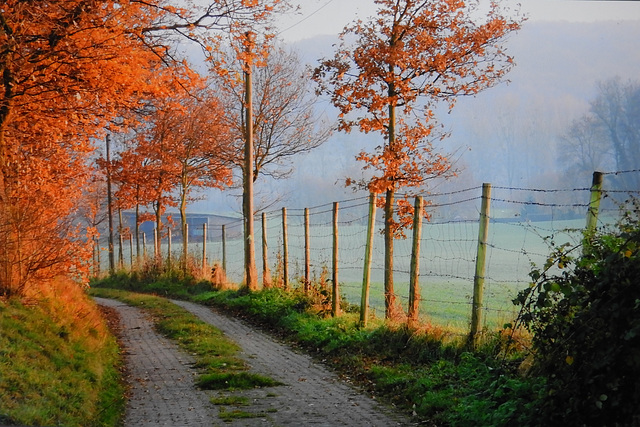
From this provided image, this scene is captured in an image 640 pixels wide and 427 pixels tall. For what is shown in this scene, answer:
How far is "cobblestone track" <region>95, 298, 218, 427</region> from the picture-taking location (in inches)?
297

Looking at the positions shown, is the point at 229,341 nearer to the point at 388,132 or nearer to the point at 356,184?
the point at 356,184

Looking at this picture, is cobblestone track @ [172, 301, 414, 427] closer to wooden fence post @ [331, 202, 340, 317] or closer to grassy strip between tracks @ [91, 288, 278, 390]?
grassy strip between tracks @ [91, 288, 278, 390]

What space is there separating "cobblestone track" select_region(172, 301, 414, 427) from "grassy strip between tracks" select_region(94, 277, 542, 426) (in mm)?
310

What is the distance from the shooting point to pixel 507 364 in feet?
24.3

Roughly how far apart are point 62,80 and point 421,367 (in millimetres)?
7537

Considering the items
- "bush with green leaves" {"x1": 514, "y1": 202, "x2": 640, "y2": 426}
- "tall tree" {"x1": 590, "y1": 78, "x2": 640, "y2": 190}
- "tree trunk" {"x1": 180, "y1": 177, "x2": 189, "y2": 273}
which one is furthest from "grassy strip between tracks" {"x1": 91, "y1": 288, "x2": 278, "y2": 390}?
"tall tree" {"x1": 590, "y1": 78, "x2": 640, "y2": 190}

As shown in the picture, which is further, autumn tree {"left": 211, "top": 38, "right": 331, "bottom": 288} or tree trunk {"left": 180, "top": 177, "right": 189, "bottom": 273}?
tree trunk {"left": 180, "top": 177, "right": 189, "bottom": 273}

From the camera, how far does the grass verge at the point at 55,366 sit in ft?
21.8

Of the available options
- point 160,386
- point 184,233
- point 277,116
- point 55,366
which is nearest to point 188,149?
point 184,233

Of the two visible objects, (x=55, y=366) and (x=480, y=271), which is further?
(x=480, y=271)

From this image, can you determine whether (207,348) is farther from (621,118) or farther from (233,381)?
(621,118)

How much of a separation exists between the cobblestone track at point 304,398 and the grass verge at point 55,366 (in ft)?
5.65

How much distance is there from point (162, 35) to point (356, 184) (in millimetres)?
5258

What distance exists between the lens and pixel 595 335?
508 cm
